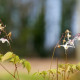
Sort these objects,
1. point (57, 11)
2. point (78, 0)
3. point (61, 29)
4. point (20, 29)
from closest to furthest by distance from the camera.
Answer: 1. point (78, 0)
2. point (61, 29)
3. point (20, 29)
4. point (57, 11)

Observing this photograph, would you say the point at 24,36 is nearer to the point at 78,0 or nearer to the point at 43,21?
the point at 43,21

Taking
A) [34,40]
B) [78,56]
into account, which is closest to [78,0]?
[78,56]

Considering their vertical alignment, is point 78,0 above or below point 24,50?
above

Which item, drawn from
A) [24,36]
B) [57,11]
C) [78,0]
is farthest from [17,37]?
[78,0]

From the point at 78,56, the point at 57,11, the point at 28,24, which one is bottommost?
the point at 78,56

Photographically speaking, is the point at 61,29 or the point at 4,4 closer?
the point at 61,29

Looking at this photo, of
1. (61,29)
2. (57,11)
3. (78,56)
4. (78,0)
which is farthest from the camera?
(57,11)
